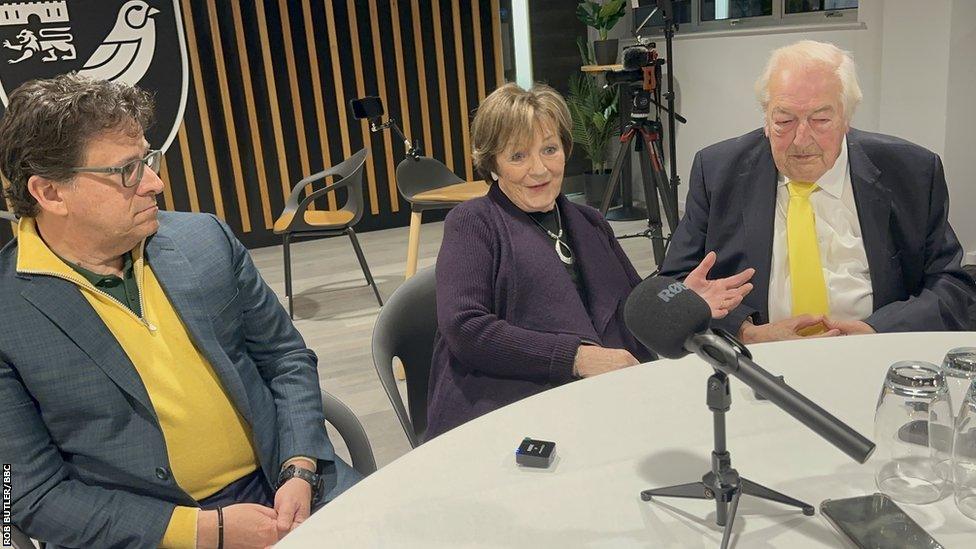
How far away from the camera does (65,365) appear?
136 cm

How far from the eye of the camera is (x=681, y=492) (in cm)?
109

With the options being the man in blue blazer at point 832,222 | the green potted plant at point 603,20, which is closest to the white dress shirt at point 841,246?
the man in blue blazer at point 832,222

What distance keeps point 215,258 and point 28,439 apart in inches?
17.7

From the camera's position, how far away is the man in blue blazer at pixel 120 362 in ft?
4.45

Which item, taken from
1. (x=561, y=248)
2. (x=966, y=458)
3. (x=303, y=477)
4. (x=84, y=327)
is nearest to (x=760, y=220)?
(x=561, y=248)

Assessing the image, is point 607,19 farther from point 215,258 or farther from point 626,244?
point 215,258

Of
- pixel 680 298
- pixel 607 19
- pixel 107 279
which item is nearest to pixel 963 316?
pixel 680 298

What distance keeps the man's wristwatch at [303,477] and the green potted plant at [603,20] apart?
215 inches

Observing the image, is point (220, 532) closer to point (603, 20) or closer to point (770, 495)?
point (770, 495)

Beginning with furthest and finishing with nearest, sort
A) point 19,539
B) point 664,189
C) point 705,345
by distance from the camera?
point 664,189, point 19,539, point 705,345

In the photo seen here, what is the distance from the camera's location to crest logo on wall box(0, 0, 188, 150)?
19.0 feet

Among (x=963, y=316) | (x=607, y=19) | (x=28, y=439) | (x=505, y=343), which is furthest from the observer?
(x=607, y=19)

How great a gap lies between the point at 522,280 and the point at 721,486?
926 mm

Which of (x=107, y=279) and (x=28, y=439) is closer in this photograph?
(x=28, y=439)
